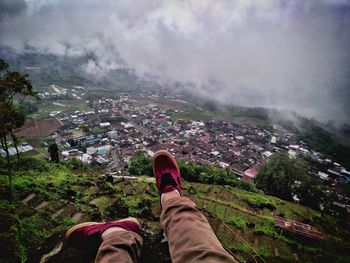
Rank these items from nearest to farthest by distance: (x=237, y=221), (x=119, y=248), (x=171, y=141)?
(x=119, y=248) < (x=237, y=221) < (x=171, y=141)

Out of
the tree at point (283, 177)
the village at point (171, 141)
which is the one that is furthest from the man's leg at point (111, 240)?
the village at point (171, 141)

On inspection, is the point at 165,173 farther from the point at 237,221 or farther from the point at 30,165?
the point at 30,165

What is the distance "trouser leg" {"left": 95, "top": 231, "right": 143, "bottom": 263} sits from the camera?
231 cm

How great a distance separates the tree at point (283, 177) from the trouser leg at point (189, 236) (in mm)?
16430

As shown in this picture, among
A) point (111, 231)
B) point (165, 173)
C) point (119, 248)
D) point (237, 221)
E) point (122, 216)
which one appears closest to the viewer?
point (119, 248)

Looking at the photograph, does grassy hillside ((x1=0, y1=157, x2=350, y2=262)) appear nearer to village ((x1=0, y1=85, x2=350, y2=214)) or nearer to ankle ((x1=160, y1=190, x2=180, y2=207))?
ankle ((x1=160, y1=190, x2=180, y2=207))

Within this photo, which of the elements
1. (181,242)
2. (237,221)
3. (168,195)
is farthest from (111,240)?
(237,221)

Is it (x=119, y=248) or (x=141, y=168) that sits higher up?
(x=119, y=248)

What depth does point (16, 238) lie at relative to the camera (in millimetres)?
4504

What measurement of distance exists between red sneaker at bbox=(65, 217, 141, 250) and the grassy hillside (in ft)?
3.56

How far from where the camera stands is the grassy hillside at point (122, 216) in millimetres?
4574

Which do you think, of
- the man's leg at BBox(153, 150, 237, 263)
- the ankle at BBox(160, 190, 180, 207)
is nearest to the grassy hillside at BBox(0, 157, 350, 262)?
the man's leg at BBox(153, 150, 237, 263)

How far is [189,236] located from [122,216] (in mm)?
4718

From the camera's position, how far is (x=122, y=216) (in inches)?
258
